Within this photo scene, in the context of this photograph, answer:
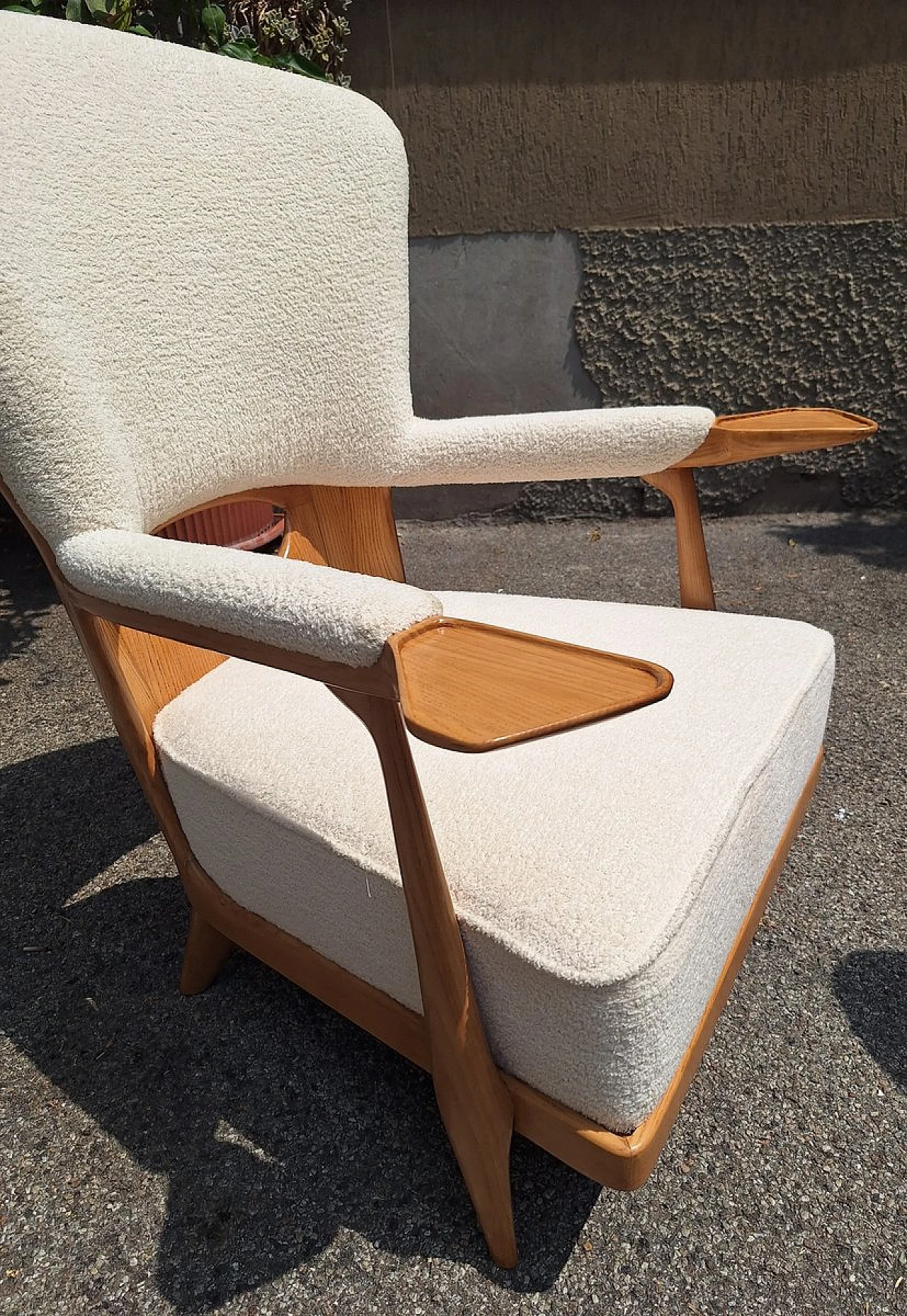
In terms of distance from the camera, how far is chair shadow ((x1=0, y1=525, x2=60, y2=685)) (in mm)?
2562

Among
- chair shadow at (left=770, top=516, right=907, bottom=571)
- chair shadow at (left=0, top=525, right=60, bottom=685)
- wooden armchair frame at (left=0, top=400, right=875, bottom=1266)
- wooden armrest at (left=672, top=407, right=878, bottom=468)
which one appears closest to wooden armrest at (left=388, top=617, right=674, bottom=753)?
wooden armchair frame at (left=0, top=400, right=875, bottom=1266)

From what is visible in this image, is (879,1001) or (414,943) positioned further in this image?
(879,1001)

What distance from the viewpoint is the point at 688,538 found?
135cm

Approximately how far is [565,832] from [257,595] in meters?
0.37

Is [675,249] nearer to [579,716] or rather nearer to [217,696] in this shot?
[217,696]

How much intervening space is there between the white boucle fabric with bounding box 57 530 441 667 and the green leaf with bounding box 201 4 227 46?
2.35m

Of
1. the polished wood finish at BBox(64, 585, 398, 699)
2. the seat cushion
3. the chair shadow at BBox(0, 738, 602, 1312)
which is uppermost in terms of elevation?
the polished wood finish at BBox(64, 585, 398, 699)

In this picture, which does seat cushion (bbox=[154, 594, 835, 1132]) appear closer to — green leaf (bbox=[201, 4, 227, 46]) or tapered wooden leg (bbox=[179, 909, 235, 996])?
tapered wooden leg (bbox=[179, 909, 235, 996])

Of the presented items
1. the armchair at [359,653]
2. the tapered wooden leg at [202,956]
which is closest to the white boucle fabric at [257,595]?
the armchair at [359,653]

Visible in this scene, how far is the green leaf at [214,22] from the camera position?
2.48 m

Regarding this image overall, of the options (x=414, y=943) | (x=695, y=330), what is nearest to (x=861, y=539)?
(x=695, y=330)

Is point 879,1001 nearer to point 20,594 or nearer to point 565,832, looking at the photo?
point 565,832

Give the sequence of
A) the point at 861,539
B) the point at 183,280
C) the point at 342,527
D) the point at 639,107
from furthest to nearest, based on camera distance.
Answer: the point at 861,539, the point at 639,107, the point at 342,527, the point at 183,280

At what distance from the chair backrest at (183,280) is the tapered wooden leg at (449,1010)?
525 millimetres
